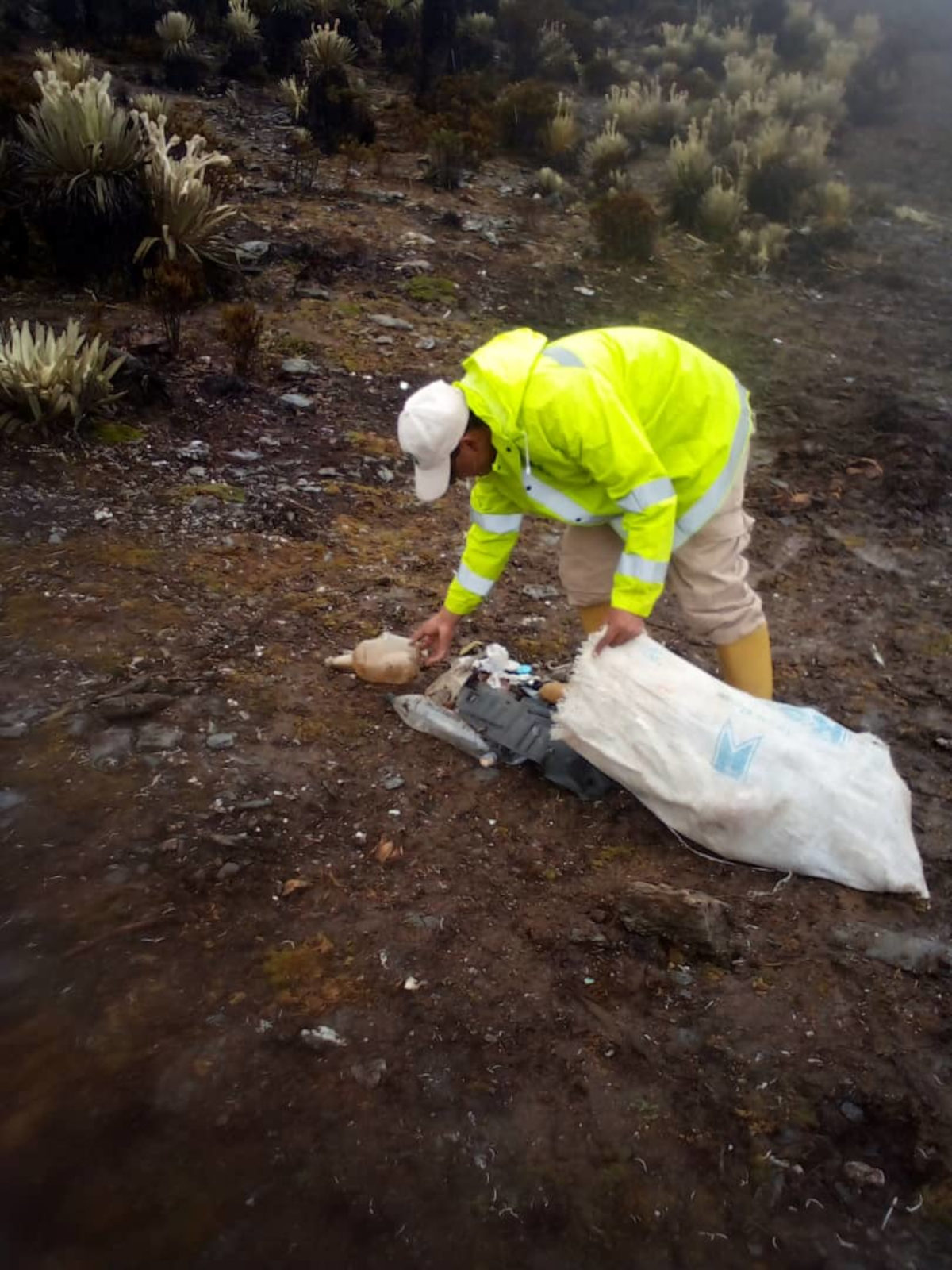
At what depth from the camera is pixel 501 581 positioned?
439 cm

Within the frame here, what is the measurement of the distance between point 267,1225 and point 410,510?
3.52 m

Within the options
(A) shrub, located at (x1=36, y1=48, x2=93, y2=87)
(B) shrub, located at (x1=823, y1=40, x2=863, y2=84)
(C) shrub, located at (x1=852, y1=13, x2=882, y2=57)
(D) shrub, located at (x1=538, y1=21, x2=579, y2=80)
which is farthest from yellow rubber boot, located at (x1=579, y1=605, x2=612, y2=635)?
(C) shrub, located at (x1=852, y1=13, x2=882, y2=57)

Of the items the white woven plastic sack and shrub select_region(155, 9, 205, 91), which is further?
shrub select_region(155, 9, 205, 91)

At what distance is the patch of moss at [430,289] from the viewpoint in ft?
23.0

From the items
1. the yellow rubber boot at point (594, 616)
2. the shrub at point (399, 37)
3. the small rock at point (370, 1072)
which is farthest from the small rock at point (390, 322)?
the shrub at point (399, 37)

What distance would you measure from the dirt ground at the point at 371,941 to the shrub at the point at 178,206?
6.29 feet

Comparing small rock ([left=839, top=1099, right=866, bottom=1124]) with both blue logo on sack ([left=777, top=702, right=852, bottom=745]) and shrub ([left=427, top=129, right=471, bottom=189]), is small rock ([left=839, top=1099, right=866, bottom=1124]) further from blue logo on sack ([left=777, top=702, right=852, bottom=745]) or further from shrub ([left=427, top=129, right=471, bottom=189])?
shrub ([left=427, top=129, right=471, bottom=189])

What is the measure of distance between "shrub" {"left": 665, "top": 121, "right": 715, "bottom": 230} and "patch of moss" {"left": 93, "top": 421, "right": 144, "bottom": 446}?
6.78m

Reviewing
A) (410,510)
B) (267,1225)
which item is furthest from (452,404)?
(410,510)

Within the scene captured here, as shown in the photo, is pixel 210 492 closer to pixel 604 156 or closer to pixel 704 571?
pixel 704 571

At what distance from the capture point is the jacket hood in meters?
2.30

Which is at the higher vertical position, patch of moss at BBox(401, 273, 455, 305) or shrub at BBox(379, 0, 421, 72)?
shrub at BBox(379, 0, 421, 72)

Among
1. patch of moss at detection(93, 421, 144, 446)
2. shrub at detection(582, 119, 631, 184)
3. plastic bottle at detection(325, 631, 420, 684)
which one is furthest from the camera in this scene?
shrub at detection(582, 119, 631, 184)

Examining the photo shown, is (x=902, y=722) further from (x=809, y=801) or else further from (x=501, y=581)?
(x=501, y=581)
